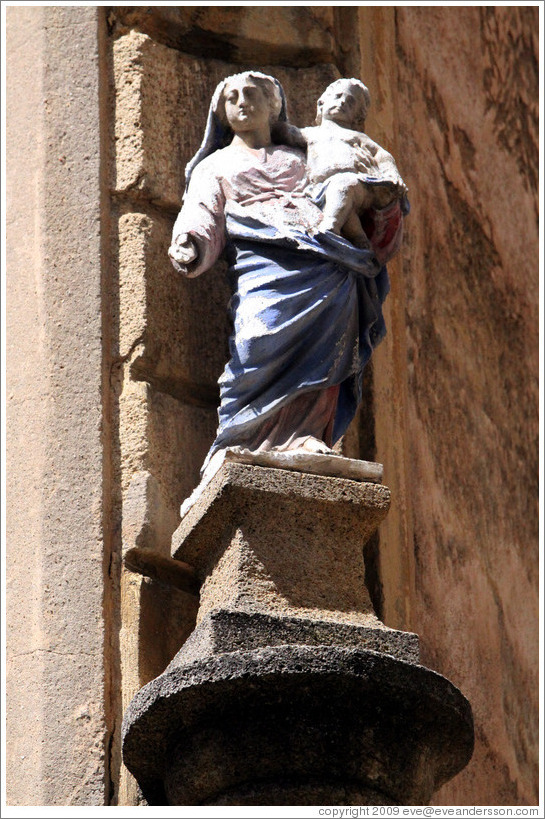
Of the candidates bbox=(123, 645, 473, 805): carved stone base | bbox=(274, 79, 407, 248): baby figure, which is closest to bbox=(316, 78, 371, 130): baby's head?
bbox=(274, 79, 407, 248): baby figure

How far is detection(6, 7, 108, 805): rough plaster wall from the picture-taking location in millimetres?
4023

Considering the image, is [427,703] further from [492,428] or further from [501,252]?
[501,252]

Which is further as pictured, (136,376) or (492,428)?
(492,428)

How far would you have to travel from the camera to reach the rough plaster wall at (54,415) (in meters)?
4.02

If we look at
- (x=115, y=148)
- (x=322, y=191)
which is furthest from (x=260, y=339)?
(x=115, y=148)

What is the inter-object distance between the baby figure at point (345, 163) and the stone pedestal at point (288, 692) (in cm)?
60

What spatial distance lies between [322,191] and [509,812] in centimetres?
151

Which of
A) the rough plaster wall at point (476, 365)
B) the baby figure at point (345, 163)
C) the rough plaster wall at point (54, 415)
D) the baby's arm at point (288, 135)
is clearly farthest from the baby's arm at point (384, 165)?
the rough plaster wall at point (476, 365)

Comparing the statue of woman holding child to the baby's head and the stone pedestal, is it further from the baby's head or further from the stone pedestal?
the stone pedestal

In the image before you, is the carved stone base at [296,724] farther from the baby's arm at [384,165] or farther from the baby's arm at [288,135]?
the baby's arm at [288,135]

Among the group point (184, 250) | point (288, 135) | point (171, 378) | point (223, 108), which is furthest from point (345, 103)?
point (171, 378)

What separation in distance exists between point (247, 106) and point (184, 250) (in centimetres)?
41

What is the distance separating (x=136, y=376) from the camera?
434 centimetres

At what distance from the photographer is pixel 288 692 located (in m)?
3.50
